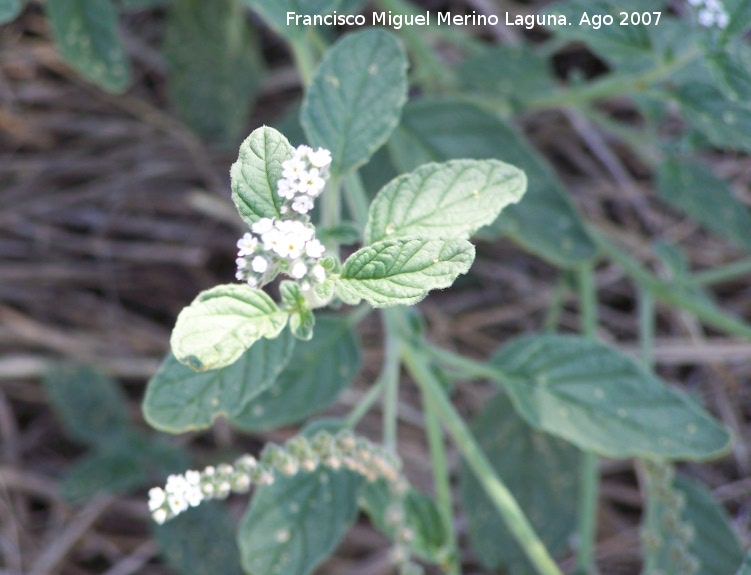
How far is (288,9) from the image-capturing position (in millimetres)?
1129

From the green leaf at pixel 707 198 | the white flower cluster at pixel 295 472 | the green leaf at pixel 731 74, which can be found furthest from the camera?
the green leaf at pixel 707 198

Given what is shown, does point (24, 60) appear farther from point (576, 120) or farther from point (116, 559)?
point (576, 120)

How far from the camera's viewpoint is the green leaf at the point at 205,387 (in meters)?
1.02

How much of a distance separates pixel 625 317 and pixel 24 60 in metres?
1.66

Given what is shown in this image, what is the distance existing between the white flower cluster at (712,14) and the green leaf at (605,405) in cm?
47

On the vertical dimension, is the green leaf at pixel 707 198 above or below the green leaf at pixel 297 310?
below

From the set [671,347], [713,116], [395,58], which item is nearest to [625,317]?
[671,347]

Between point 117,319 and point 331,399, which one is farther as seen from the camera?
point 117,319

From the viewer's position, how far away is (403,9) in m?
1.66

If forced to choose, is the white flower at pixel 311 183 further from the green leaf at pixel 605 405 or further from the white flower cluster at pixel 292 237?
the green leaf at pixel 605 405

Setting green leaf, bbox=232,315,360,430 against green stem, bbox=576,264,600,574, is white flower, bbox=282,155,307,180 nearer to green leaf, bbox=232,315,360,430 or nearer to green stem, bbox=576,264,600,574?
green leaf, bbox=232,315,360,430

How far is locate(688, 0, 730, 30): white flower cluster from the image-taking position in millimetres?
1146

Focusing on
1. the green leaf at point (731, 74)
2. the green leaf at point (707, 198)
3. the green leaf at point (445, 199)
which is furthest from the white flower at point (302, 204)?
the green leaf at point (707, 198)

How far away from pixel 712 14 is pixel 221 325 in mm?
828
